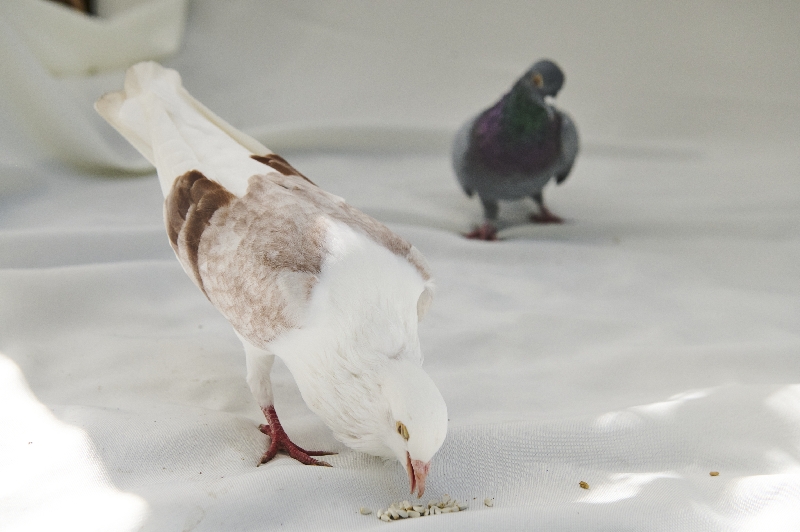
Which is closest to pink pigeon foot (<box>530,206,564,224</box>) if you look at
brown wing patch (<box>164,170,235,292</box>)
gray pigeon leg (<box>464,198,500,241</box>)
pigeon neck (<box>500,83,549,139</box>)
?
gray pigeon leg (<box>464,198,500,241</box>)

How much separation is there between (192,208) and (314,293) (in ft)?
1.35

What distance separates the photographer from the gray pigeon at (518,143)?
2611mm

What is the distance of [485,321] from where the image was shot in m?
2.19

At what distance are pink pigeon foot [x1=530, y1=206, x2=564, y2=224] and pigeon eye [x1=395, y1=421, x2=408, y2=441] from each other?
6.09ft

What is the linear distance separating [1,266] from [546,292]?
70.3 inches

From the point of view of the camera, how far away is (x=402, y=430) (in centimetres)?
130

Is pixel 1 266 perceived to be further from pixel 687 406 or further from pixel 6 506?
pixel 687 406

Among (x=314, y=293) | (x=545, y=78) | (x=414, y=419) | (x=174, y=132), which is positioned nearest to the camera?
(x=414, y=419)

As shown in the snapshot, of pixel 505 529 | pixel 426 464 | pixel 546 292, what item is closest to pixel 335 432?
pixel 426 464

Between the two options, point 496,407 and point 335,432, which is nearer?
point 335,432

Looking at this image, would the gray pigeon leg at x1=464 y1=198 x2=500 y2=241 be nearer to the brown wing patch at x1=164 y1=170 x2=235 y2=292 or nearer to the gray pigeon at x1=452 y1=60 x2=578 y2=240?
the gray pigeon at x1=452 y1=60 x2=578 y2=240

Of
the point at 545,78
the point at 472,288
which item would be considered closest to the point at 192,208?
the point at 472,288

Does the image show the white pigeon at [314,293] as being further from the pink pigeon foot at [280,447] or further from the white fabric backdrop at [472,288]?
the white fabric backdrop at [472,288]

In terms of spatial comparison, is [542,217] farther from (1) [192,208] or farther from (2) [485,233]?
(1) [192,208]
